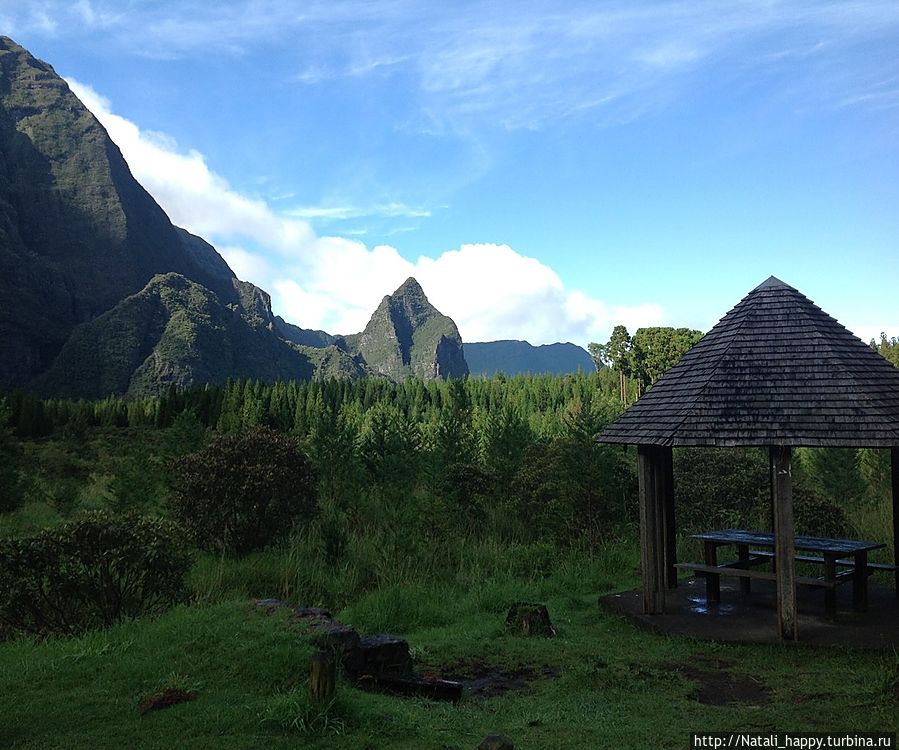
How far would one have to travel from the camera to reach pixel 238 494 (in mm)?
11070

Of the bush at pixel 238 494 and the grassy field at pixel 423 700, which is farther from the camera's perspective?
the bush at pixel 238 494

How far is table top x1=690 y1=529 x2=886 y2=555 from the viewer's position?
7.80 meters

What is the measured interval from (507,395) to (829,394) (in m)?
56.4

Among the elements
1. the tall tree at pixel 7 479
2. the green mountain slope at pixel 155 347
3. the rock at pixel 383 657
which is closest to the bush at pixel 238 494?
the tall tree at pixel 7 479

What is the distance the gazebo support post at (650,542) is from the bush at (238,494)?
19.5 ft

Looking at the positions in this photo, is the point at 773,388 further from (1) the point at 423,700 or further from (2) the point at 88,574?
(2) the point at 88,574

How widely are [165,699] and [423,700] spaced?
1.95 m

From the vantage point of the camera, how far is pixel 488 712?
17.9 ft

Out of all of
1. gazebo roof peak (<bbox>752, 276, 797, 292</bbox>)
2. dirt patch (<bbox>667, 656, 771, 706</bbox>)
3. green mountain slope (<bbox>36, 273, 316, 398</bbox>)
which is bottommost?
dirt patch (<bbox>667, 656, 771, 706</bbox>)

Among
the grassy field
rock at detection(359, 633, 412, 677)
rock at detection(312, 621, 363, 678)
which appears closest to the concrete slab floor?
the grassy field

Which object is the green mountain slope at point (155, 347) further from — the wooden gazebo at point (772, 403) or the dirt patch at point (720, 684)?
the dirt patch at point (720, 684)

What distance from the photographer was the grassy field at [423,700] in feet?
15.2

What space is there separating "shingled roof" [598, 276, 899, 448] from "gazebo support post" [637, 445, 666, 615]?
432 mm

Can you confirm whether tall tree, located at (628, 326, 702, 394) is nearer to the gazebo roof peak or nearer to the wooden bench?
the wooden bench
